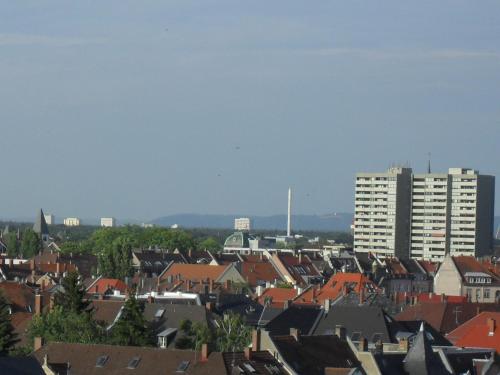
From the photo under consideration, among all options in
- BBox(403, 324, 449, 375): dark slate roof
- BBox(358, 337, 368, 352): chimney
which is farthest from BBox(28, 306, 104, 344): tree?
BBox(403, 324, 449, 375): dark slate roof

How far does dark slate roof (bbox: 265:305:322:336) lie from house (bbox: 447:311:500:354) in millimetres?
7163

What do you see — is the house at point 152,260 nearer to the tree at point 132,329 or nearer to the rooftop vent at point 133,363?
the tree at point 132,329

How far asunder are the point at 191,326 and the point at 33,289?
30716 millimetres

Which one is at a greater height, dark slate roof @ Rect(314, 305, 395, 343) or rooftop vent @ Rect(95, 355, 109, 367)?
dark slate roof @ Rect(314, 305, 395, 343)

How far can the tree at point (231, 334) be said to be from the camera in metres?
71.4

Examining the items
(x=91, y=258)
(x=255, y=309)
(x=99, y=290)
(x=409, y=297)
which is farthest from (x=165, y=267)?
(x=255, y=309)

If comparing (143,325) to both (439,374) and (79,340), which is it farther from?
(439,374)

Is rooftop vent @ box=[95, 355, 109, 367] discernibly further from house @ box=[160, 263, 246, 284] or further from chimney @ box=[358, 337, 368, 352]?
house @ box=[160, 263, 246, 284]

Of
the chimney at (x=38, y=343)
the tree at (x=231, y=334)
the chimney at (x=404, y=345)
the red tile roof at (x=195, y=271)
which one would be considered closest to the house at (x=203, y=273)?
the red tile roof at (x=195, y=271)

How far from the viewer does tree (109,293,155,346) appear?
7131 cm

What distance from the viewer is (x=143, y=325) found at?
2840 inches

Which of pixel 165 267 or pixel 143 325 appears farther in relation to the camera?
pixel 165 267

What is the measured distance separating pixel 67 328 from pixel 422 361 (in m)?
17.7

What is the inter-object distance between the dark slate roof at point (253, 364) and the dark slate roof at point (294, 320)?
17639mm
